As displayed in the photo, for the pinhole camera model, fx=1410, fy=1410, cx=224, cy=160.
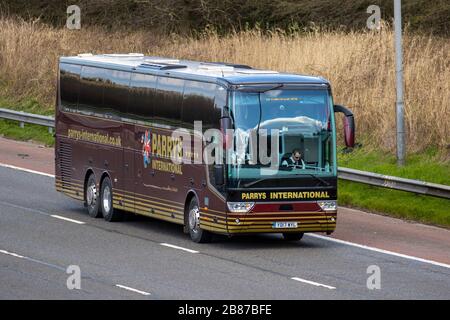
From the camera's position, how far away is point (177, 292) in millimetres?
17984

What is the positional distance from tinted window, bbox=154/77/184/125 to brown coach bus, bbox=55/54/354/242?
0.06 feet

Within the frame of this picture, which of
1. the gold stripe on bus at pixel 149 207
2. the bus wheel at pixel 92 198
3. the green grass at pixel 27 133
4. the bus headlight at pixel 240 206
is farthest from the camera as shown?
the green grass at pixel 27 133

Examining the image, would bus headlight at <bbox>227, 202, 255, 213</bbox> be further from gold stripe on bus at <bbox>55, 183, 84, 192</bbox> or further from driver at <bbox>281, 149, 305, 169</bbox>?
gold stripe on bus at <bbox>55, 183, 84, 192</bbox>

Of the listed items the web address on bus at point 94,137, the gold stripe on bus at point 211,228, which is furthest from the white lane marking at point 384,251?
the web address on bus at point 94,137

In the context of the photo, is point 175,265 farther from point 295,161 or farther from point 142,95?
point 142,95

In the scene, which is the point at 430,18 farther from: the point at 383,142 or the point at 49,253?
the point at 49,253

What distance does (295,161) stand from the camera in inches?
893

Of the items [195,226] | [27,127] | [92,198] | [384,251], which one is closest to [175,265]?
[195,226]

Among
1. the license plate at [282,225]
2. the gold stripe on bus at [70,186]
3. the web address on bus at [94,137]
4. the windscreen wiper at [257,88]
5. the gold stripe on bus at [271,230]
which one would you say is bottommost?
the gold stripe on bus at [70,186]

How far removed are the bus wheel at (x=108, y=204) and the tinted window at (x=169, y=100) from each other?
94.4 inches

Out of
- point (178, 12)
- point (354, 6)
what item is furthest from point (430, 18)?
point (178, 12)

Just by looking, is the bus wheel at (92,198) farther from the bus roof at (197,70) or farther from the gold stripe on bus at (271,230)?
the gold stripe on bus at (271,230)

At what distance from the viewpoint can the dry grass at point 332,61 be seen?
30.8m

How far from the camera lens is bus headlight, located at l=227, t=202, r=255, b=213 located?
73.0 feet
